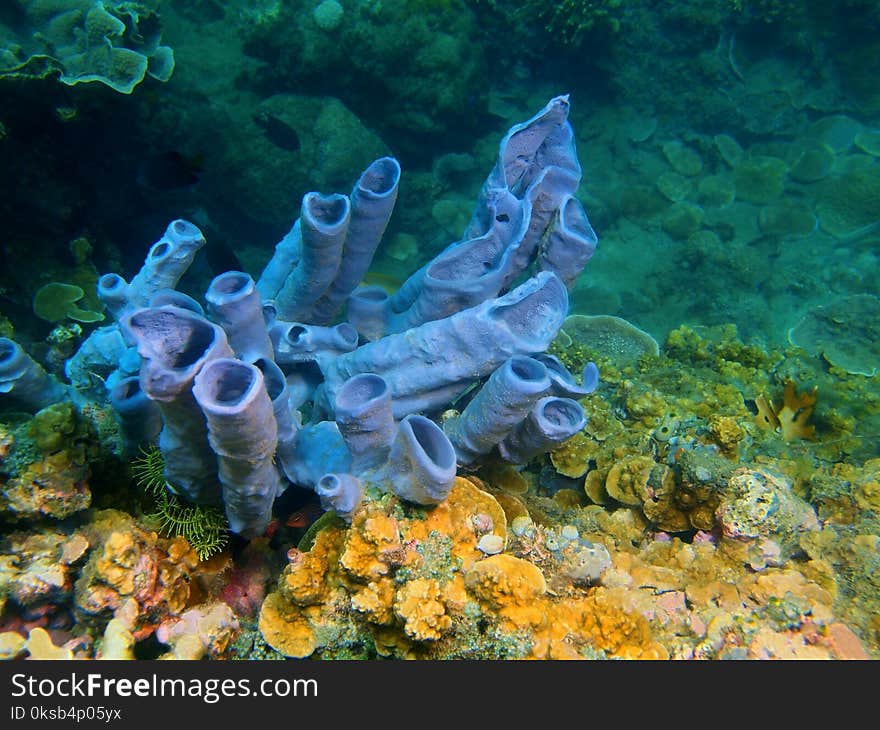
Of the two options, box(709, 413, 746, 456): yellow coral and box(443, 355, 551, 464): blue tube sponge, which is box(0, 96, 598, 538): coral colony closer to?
box(443, 355, 551, 464): blue tube sponge

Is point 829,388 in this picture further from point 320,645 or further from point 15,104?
point 15,104

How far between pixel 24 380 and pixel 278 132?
4830 mm

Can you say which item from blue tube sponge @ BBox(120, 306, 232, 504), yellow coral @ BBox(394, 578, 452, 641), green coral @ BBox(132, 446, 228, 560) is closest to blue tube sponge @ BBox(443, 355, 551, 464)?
yellow coral @ BBox(394, 578, 452, 641)

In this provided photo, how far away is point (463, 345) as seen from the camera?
226 centimetres

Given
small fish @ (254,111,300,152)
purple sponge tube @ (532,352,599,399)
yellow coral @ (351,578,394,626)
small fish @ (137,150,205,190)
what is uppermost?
purple sponge tube @ (532,352,599,399)

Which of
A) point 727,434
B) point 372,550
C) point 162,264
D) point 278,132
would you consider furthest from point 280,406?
point 278,132

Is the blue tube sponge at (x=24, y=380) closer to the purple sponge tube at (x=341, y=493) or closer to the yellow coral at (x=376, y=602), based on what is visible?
the purple sponge tube at (x=341, y=493)

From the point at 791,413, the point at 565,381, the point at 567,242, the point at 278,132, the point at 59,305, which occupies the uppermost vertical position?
the point at 567,242

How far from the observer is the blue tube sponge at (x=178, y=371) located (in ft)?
5.41

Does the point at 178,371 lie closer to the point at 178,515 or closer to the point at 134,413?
the point at 134,413

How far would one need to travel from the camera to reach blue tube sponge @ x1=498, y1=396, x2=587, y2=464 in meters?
2.19

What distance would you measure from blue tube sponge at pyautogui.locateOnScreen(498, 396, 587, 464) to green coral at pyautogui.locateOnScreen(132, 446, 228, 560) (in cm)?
138

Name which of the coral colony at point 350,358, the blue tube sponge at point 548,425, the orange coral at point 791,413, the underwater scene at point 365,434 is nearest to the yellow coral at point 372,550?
the underwater scene at point 365,434

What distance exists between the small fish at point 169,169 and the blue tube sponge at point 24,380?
2319 millimetres
